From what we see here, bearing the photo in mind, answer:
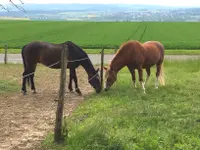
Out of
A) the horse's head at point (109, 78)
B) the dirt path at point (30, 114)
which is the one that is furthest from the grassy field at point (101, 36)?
the dirt path at point (30, 114)

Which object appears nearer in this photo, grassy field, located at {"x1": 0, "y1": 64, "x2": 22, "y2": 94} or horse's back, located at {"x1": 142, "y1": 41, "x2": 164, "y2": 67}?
grassy field, located at {"x1": 0, "y1": 64, "x2": 22, "y2": 94}

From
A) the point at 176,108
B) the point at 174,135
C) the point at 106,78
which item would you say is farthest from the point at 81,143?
the point at 106,78

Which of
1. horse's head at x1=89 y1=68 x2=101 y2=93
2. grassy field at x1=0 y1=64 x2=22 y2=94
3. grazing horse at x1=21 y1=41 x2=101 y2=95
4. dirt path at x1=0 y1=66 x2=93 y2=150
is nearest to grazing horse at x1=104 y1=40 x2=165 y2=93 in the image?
horse's head at x1=89 y1=68 x2=101 y2=93

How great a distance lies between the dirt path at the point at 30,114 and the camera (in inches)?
287

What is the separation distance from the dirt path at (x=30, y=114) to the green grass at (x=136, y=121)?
39cm

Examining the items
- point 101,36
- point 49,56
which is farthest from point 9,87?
point 101,36

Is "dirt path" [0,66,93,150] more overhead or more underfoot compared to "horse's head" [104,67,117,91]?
more underfoot

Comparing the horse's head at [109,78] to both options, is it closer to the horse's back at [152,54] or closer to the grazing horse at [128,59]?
the grazing horse at [128,59]

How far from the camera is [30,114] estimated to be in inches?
373

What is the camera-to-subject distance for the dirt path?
7297mm

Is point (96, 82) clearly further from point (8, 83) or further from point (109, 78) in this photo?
Result: point (8, 83)

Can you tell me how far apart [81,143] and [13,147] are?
1.26 metres

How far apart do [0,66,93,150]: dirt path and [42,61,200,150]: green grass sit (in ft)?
1.26

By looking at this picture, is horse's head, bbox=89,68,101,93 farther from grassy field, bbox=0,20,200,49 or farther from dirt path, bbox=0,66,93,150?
grassy field, bbox=0,20,200,49
